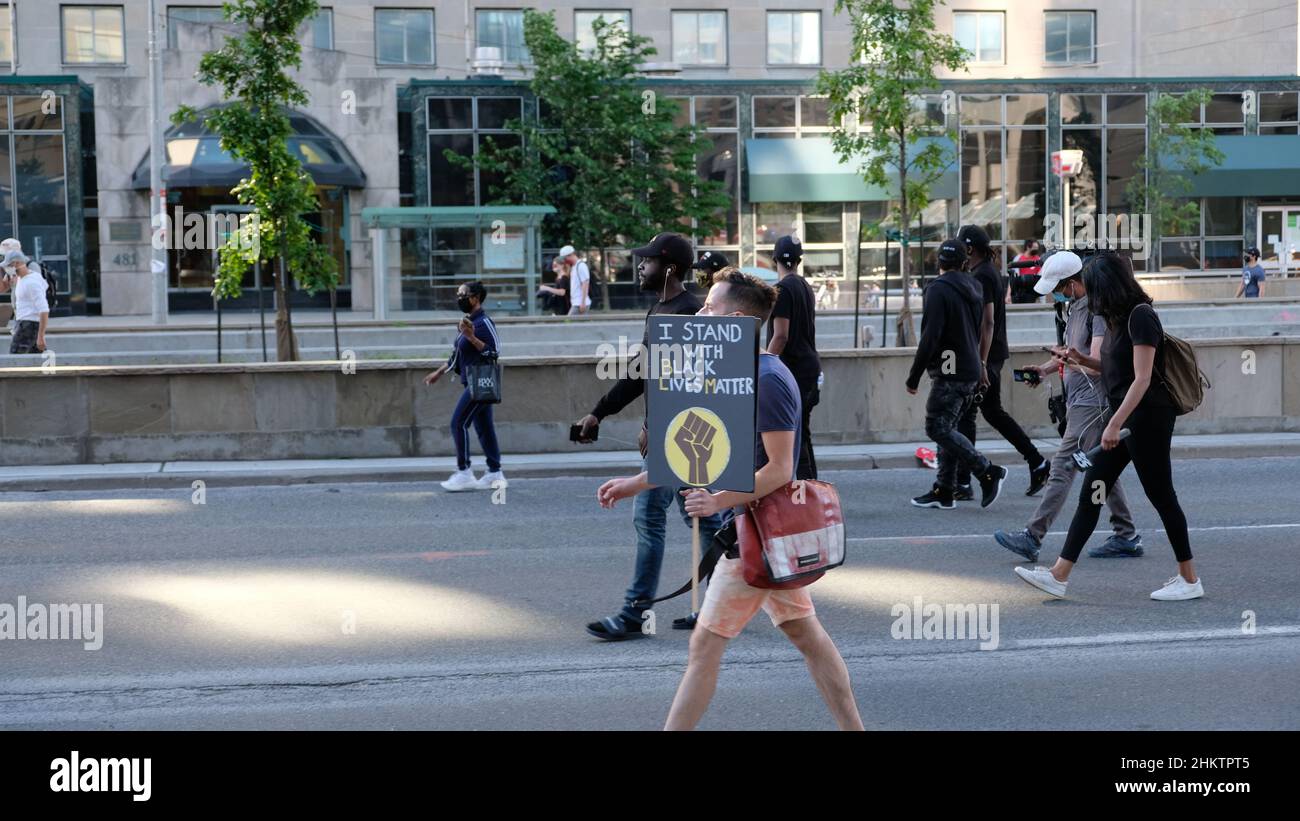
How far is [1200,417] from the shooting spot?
15469 millimetres

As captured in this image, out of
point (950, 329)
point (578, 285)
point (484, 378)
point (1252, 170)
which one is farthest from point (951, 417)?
point (1252, 170)

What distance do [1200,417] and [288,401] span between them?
9.57 m

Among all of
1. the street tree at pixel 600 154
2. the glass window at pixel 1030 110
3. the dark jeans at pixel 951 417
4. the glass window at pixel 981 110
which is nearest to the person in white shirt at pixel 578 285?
the street tree at pixel 600 154

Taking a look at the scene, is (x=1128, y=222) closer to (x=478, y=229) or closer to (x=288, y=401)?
(x=478, y=229)

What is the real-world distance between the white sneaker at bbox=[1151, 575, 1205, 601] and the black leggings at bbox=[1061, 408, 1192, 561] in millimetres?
159

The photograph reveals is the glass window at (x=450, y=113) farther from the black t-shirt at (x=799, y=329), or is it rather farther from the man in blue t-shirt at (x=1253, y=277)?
the black t-shirt at (x=799, y=329)

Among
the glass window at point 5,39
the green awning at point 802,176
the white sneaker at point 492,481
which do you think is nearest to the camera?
the white sneaker at point 492,481

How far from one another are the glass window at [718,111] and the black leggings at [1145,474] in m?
31.8

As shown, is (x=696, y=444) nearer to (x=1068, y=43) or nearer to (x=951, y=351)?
(x=951, y=351)

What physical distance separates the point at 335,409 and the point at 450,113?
24.1m

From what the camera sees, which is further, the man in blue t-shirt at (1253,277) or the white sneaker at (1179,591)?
the man in blue t-shirt at (1253,277)

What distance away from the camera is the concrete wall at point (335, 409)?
1404cm

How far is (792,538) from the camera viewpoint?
15.4 ft
